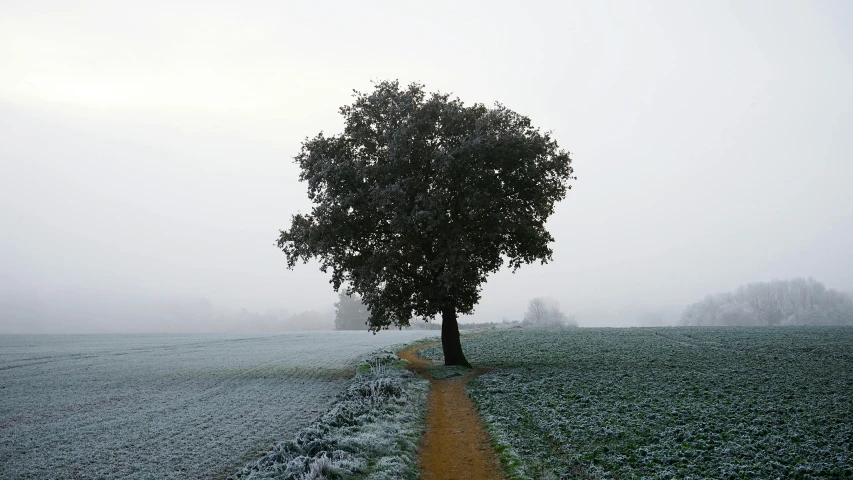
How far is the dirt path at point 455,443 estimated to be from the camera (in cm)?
1348

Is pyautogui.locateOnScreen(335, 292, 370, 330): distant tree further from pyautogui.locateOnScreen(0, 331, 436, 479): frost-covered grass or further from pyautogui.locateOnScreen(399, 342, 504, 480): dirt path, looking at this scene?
pyautogui.locateOnScreen(399, 342, 504, 480): dirt path

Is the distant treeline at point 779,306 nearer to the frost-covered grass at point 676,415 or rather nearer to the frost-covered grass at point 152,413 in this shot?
the frost-covered grass at point 676,415

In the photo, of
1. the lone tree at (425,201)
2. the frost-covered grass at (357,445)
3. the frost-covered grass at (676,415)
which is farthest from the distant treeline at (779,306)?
the frost-covered grass at (357,445)

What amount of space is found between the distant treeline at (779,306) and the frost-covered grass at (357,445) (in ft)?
312

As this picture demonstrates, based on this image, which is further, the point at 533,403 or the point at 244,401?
the point at 244,401

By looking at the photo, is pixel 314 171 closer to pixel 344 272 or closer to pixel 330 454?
pixel 344 272

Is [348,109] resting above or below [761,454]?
above

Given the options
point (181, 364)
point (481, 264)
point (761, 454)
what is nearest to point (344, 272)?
point (481, 264)

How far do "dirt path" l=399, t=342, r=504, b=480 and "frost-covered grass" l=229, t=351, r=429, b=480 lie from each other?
40 cm

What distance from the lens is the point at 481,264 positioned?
32.5 metres

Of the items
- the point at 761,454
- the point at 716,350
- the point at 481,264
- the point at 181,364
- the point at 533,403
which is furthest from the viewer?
the point at 181,364

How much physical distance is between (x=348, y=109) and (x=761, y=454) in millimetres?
29069

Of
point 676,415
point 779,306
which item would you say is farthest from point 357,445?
point 779,306

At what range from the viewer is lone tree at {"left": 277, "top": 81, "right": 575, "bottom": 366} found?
2967 centimetres
